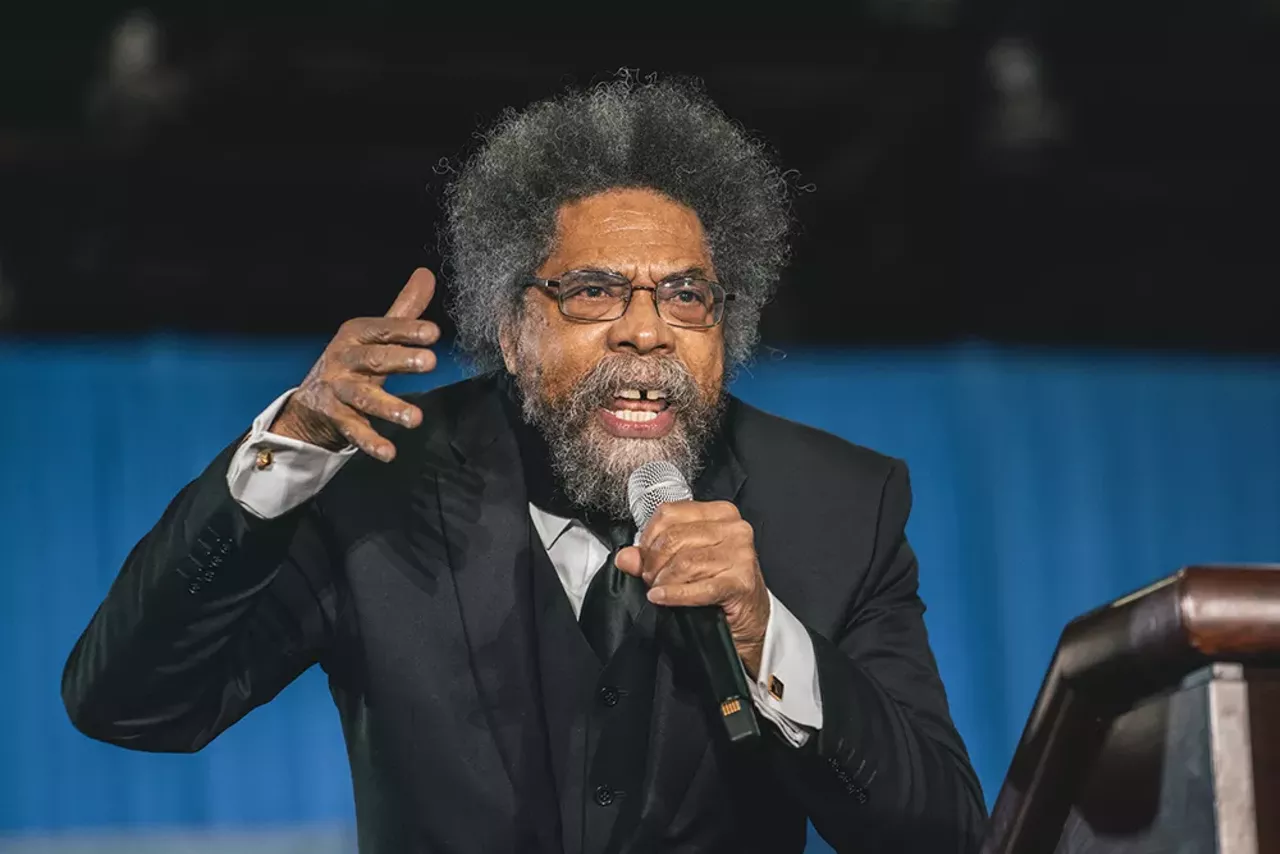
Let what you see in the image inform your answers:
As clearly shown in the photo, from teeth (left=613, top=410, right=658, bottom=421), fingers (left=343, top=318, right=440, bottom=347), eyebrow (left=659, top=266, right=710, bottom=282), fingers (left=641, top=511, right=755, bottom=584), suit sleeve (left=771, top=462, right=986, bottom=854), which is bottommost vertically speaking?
suit sleeve (left=771, top=462, right=986, bottom=854)

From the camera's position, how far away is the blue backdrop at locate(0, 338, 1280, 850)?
407cm

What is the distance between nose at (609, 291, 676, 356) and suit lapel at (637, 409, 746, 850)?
0.35m

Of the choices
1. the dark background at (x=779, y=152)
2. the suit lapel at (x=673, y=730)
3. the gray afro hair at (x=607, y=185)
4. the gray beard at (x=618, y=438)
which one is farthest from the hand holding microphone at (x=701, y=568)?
the dark background at (x=779, y=152)

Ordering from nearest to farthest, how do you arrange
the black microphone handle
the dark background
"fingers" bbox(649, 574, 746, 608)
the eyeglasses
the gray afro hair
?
the black microphone handle → "fingers" bbox(649, 574, 746, 608) → the eyeglasses → the gray afro hair → the dark background

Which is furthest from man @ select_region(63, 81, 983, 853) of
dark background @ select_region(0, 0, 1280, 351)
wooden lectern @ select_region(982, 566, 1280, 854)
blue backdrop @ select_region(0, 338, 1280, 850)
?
dark background @ select_region(0, 0, 1280, 351)

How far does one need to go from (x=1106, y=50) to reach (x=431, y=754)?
5.07 meters

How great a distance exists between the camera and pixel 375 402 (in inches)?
60.2

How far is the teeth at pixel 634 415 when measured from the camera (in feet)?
6.26

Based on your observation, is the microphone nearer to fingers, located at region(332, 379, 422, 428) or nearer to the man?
the man

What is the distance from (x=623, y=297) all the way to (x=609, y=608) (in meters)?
0.42

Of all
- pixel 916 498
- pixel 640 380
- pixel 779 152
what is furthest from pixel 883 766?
pixel 779 152

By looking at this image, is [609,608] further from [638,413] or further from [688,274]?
[688,274]

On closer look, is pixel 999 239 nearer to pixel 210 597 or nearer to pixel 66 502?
pixel 66 502

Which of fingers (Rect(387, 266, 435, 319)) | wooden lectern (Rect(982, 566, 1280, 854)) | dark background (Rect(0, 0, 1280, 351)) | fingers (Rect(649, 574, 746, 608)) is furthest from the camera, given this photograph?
dark background (Rect(0, 0, 1280, 351))
